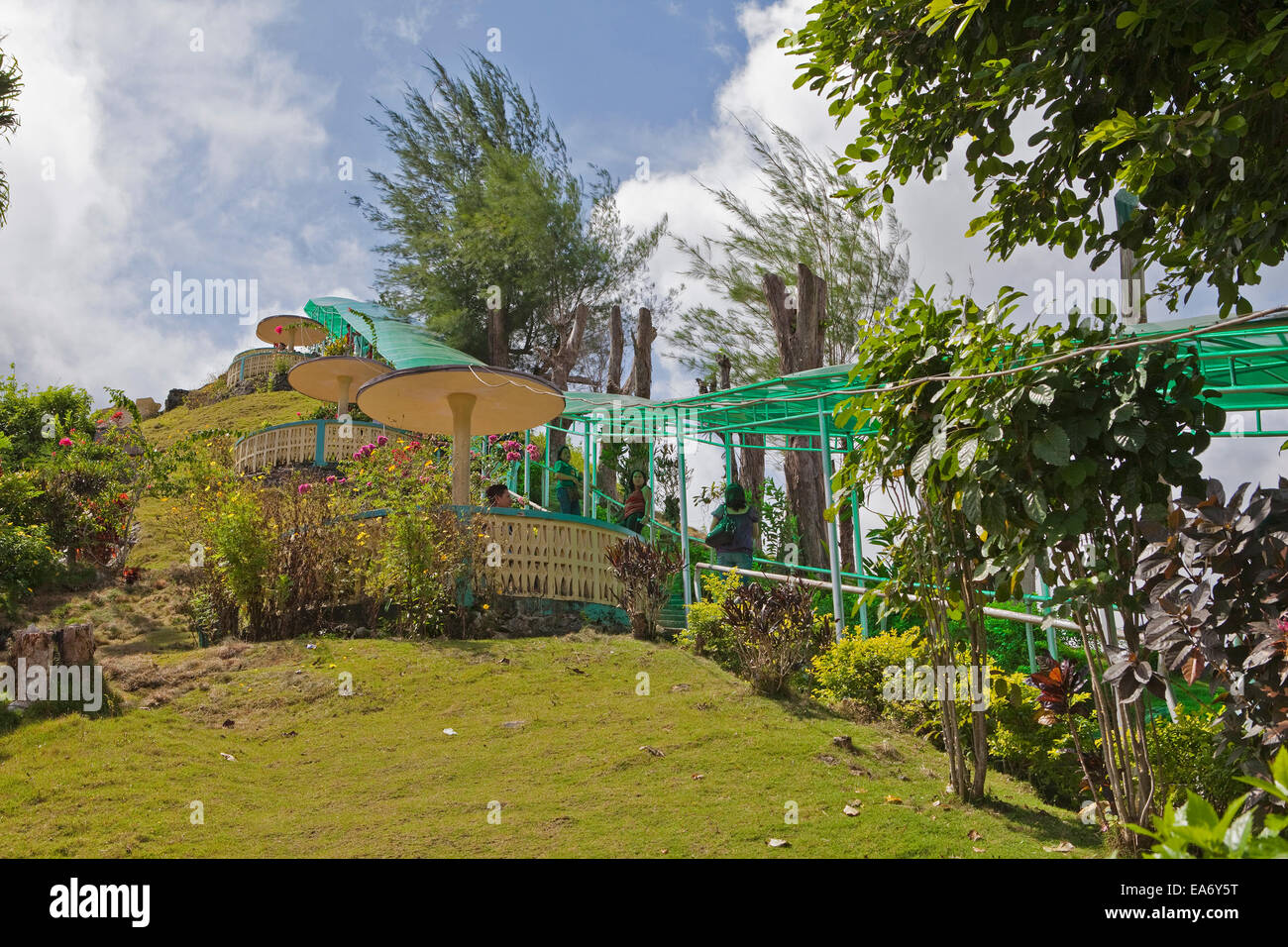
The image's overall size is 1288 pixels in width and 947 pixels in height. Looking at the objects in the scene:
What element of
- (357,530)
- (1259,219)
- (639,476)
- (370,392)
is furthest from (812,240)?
(1259,219)

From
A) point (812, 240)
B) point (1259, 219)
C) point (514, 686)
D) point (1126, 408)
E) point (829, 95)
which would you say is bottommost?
point (514, 686)

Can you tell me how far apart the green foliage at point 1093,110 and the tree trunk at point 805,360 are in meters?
7.42

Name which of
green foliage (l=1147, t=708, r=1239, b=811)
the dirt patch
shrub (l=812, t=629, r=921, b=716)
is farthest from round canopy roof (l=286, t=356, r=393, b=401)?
green foliage (l=1147, t=708, r=1239, b=811)

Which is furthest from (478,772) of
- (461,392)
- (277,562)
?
(461,392)

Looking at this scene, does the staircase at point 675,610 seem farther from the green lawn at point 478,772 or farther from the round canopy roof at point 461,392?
the round canopy roof at point 461,392

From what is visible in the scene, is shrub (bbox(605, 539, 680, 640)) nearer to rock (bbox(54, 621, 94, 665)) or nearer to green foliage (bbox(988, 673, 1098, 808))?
green foliage (bbox(988, 673, 1098, 808))

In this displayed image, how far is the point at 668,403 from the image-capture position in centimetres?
1197

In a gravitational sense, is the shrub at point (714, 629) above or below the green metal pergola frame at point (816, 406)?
below

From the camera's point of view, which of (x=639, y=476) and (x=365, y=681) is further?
(x=639, y=476)

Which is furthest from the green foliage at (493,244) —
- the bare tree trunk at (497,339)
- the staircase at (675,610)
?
the staircase at (675,610)

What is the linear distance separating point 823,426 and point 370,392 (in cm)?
612

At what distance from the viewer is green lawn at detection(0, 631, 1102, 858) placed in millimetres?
4902

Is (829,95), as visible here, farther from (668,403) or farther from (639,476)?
(639,476)

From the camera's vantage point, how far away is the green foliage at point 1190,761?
194 inches
